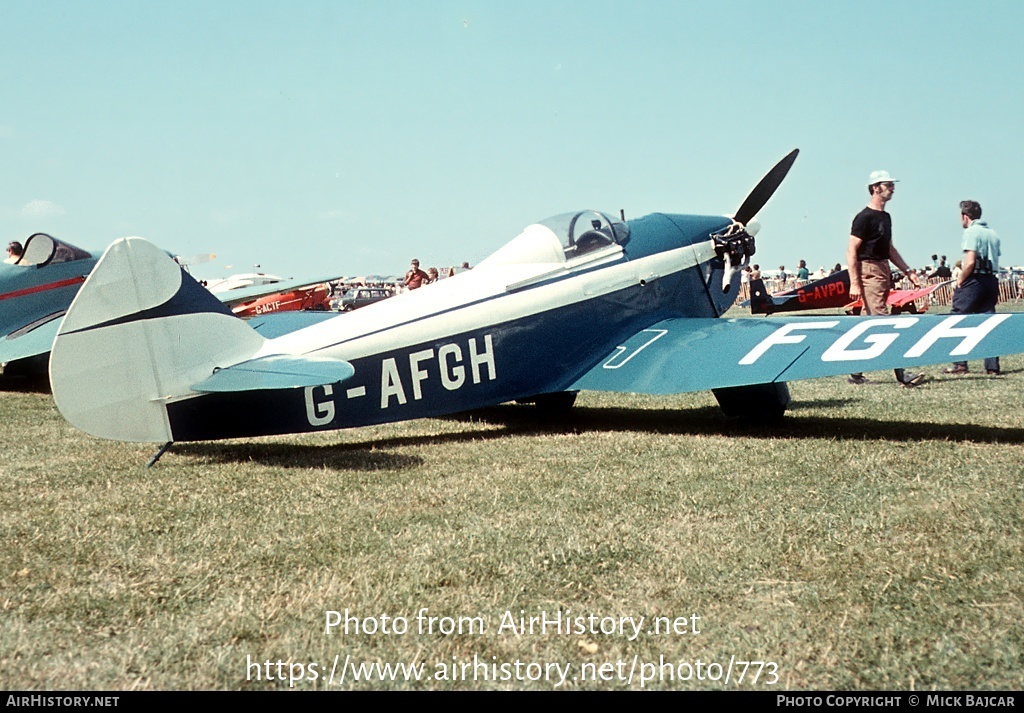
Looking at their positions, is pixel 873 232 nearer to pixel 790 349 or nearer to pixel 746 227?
pixel 746 227

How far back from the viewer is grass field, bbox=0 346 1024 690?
2.54 meters

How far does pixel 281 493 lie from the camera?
4.66 metres

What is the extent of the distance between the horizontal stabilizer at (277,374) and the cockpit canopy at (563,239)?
2248 mm

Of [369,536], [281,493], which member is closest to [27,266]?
[281,493]

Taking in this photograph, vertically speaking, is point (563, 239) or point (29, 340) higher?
point (563, 239)

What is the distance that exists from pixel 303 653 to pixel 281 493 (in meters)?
2.13

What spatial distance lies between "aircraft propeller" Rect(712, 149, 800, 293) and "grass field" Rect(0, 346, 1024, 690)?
9.24 feet

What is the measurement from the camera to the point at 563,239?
732 cm

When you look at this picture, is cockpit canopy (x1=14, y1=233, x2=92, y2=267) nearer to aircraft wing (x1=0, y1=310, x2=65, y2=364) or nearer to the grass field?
aircraft wing (x1=0, y1=310, x2=65, y2=364)

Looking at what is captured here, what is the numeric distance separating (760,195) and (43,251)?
31.9 feet

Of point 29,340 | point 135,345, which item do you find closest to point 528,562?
point 135,345

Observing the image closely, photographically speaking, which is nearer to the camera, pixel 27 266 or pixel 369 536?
pixel 369 536
